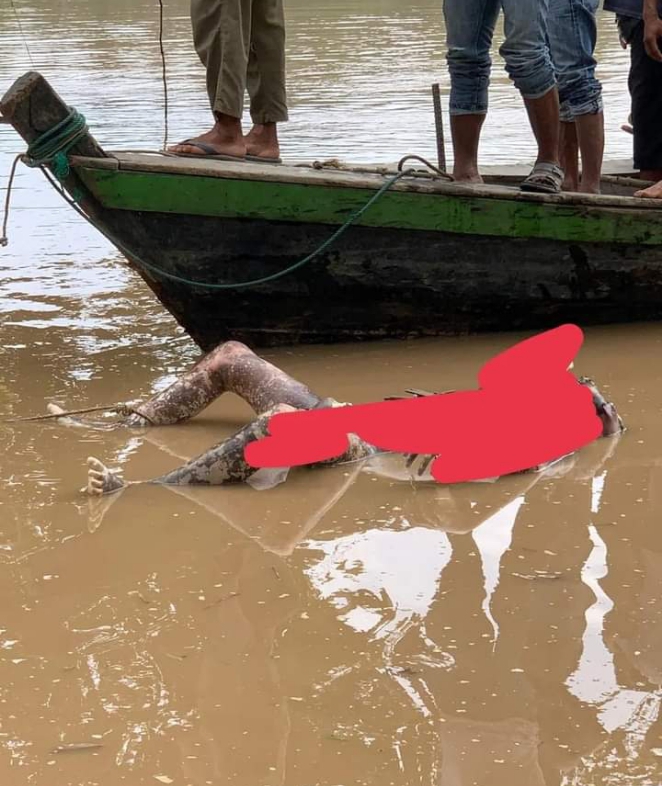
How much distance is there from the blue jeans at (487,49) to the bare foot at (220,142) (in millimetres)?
889

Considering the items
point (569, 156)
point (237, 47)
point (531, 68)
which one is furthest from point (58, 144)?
point (569, 156)

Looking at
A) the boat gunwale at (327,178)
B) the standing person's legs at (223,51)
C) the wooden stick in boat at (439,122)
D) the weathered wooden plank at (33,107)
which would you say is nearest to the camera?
the weathered wooden plank at (33,107)

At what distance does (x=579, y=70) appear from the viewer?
5406 mm

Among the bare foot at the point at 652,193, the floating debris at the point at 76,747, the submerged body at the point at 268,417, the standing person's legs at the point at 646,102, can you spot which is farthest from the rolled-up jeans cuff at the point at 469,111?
the floating debris at the point at 76,747

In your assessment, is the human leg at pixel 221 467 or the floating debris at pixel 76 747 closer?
the floating debris at pixel 76 747

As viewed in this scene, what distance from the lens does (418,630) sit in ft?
9.91

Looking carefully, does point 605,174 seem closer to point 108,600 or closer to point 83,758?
point 108,600

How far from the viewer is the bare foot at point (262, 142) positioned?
5641 millimetres

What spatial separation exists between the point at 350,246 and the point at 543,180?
0.83 m

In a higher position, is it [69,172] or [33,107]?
[33,107]

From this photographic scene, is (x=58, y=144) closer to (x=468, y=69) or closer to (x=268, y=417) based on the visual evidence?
(x=268, y=417)

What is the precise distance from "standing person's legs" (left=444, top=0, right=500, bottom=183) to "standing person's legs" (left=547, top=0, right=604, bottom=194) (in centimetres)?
28

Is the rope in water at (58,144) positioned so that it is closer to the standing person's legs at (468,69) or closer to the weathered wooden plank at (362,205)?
the weathered wooden plank at (362,205)

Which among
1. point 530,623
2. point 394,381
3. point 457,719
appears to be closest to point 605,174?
point 394,381
